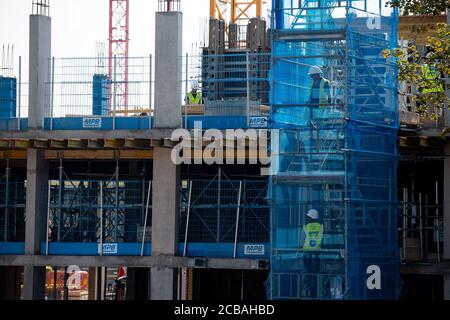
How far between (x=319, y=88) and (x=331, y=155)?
180cm

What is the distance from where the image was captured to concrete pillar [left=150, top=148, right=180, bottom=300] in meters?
34.5

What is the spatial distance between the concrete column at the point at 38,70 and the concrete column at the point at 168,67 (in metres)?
3.77

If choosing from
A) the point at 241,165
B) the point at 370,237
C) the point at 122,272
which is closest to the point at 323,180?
the point at 370,237

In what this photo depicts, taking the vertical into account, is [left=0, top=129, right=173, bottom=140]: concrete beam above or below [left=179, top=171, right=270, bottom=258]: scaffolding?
above

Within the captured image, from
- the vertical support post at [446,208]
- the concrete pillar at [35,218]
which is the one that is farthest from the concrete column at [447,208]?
→ the concrete pillar at [35,218]

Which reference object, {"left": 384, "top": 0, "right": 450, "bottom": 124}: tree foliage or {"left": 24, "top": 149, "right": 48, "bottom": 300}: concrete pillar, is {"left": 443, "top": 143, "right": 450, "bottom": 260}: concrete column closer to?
{"left": 384, "top": 0, "right": 450, "bottom": 124}: tree foliage

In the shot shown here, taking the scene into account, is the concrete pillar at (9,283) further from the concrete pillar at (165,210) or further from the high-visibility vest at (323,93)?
the high-visibility vest at (323,93)

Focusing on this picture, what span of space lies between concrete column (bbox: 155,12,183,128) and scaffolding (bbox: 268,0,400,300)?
449 centimetres

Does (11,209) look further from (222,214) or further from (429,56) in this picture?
(429,56)

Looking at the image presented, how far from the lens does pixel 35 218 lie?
35875 mm

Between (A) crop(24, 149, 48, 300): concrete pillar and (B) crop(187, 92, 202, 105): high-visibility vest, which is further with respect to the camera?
(B) crop(187, 92, 202, 105): high-visibility vest

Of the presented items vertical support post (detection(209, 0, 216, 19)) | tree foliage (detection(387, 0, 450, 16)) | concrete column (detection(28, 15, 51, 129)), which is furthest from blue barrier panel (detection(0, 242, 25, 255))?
vertical support post (detection(209, 0, 216, 19))

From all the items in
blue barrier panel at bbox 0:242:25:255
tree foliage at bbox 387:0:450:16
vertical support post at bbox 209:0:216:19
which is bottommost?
blue barrier panel at bbox 0:242:25:255

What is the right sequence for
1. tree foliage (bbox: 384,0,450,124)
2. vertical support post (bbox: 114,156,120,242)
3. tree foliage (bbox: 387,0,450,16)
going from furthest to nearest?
1. vertical support post (bbox: 114,156,120,242)
2. tree foliage (bbox: 387,0,450,16)
3. tree foliage (bbox: 384,0,450,124)
